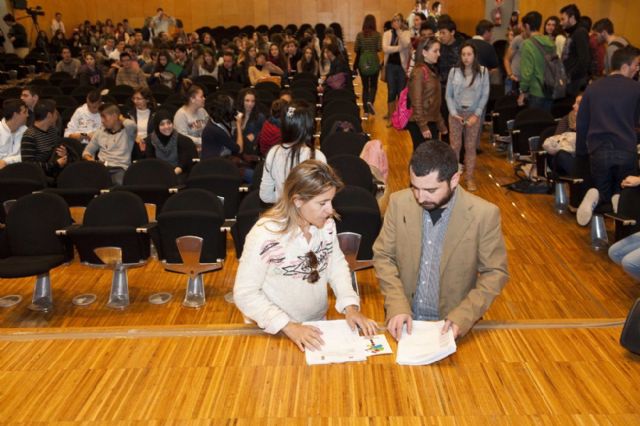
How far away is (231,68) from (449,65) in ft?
14.1

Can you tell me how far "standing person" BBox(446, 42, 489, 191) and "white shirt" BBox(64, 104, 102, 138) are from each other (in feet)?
13.9

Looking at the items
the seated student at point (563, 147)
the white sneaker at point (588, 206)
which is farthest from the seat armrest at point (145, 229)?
the seated student at point (563, 147)

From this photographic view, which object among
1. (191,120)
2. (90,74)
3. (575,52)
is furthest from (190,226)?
(90,74)

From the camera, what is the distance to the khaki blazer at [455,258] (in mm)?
2709

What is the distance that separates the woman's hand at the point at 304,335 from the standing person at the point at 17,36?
57.8 ft

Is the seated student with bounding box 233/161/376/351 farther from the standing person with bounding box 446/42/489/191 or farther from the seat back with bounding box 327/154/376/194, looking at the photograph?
the standing person with bounding box 446/42/489/191

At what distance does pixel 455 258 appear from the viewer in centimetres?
278

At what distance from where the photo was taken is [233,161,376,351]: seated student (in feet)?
8.55

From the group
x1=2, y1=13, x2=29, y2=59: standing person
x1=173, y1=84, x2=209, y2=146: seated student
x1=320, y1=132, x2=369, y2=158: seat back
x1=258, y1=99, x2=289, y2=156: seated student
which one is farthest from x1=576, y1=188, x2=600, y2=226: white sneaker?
x1=2, y1=13, x2=29, y2=59: standing person

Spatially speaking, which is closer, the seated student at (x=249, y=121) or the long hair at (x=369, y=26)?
the seated student at (x=249, y=121)

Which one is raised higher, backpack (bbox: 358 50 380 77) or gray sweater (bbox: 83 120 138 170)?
backpack (bbox: 358 50 380 77)

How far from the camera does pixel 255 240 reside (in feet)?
8.70

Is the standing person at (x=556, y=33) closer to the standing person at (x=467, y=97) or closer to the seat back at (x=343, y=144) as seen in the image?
the standing person at (x=467, y=97)

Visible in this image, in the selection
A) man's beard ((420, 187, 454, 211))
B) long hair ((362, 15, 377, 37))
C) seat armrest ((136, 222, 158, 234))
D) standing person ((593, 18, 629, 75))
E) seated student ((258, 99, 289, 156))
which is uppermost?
long hair ((362, 15, 377, 37))
